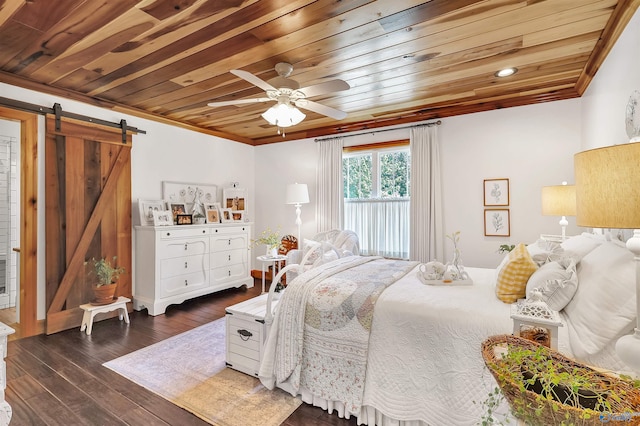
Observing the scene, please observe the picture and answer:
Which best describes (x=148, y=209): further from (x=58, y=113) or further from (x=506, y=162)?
(x=506, y=162)

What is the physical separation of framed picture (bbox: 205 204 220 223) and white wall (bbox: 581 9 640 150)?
14.6ft

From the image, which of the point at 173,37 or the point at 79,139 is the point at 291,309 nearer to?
the point at 173,37

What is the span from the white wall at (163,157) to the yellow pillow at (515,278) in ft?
13.3

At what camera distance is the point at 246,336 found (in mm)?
2434

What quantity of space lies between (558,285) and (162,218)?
400 cm

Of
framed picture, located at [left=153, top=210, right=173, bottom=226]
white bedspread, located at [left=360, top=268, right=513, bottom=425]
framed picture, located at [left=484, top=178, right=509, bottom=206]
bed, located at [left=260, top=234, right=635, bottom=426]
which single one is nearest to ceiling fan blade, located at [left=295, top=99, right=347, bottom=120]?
bed, located at [left=260, top=234, right=635, bottom=426]

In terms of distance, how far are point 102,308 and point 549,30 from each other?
4656 millimetres

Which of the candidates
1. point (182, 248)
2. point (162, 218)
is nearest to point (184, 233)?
point (182, 248)

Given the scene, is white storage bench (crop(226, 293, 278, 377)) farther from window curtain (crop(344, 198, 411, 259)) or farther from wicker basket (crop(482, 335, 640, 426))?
window curtain (crop(344, 198, 411, 259))

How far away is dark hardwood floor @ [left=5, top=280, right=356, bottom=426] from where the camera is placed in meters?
1.98

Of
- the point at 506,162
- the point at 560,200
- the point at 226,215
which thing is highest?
the point at 506,162

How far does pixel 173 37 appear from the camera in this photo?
7.77 feet

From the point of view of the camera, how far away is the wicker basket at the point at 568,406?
668 mm

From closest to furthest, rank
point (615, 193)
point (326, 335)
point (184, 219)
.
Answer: point (615, 193) → point (326, 335) → point (184, 219)
